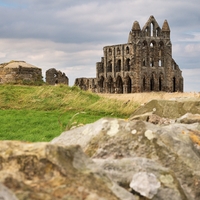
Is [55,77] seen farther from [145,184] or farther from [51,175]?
[51,175]

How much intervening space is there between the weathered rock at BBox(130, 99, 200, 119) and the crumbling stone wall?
24.4 meters

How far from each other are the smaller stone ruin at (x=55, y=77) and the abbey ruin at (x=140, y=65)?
1860 centimetres

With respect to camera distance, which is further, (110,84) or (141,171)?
(110,84)

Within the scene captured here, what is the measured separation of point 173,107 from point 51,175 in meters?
7.63

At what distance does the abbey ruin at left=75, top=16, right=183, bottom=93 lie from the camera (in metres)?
72.1

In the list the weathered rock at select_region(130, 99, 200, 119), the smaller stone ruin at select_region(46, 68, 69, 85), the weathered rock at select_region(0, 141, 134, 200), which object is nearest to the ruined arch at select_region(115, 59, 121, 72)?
the smaller stone ruin at select_region(46, 68, 69, 85)

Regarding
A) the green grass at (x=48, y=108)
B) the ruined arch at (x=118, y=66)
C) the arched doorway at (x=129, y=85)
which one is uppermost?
the ruined arch at (x=118, y=66)

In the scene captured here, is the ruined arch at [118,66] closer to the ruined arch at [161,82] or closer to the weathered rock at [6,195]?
the ruined arch at [161,82]

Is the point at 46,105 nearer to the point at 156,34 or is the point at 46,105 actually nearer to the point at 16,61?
the point at 16,61

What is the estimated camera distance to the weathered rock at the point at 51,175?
3.39m

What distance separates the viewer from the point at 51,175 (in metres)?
3.55

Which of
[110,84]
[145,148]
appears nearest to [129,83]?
[110,84]

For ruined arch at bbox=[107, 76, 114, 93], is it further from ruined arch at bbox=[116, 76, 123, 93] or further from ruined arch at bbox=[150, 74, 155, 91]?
ruined arch at bbox=[150, 74, 155, 91]

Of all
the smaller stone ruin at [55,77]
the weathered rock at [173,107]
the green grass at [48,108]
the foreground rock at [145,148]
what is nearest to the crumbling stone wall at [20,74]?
the green grass at [48,108]
